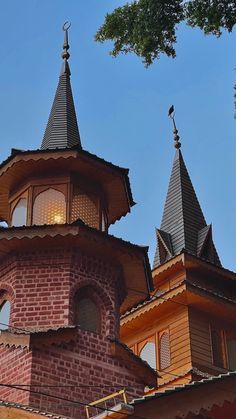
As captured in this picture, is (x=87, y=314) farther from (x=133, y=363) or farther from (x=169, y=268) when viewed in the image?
(x=169, y=268)

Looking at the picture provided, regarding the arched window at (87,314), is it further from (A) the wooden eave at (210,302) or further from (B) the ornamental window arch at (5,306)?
(A) the wooden eave at (210,302)

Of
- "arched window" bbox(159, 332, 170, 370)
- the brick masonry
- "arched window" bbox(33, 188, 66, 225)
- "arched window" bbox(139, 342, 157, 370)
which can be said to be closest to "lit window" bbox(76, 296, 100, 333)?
the brick masonry

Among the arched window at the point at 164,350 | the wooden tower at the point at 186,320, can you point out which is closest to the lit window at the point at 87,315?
the wooden tower at the point at 186,320

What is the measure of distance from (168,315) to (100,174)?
26.7 feet

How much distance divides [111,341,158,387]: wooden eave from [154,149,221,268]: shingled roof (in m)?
11.3

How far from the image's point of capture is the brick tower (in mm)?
16391

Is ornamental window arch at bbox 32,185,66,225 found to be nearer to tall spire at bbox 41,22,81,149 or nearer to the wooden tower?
tall spire at bbox 41,22,81,149

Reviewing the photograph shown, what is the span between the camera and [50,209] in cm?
1895

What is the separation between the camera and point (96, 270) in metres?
18.3

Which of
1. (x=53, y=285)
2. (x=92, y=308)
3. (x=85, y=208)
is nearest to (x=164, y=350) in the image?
(x=85, y=208)

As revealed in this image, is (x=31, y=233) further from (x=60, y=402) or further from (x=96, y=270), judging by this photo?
(x=60, y=402)

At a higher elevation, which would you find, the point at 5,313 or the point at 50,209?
the point at 50,209

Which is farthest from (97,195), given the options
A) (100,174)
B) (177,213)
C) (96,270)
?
(177,213)

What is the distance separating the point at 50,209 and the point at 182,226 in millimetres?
12772
